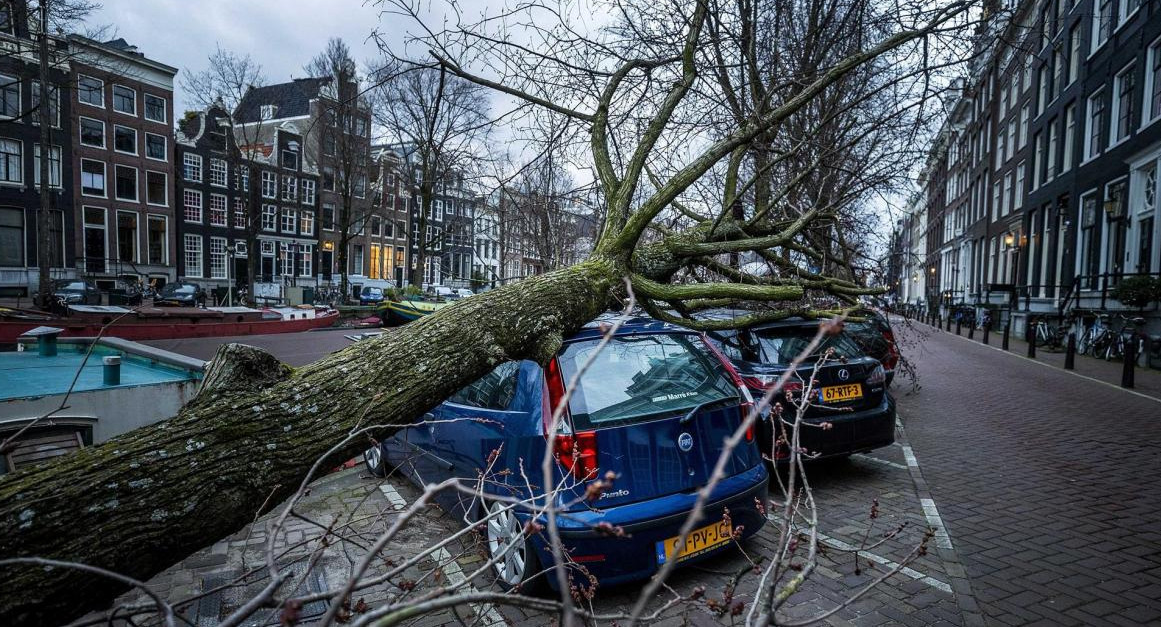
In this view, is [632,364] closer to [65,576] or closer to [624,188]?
[624,188]

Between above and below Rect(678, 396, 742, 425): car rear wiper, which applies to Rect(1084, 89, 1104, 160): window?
above

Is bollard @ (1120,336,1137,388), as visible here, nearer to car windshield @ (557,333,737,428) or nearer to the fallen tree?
the fallen tree

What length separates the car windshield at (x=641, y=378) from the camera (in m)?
3.40

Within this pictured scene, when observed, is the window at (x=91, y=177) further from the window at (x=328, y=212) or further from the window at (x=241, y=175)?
the window at (x=328, y=212)

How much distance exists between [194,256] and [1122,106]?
48.1m

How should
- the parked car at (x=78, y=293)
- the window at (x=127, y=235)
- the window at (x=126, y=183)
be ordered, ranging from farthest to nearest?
the window at (x=127, y=235), the window at (x=126, y=183), the parked car at (x=78, y=293)

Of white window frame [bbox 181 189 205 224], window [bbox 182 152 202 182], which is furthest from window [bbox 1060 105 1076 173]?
window [bbox 182 152 202 182]

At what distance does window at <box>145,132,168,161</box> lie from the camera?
1437 inches

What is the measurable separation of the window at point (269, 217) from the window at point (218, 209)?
2830mm

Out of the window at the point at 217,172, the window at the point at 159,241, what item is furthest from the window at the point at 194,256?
the window at the point at 217,172

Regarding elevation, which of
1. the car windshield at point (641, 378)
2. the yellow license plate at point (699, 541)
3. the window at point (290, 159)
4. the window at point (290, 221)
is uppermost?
the window at point (290, 159)

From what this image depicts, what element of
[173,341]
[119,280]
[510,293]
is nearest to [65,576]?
[510,293]

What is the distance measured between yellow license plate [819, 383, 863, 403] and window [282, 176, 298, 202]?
46.3 metres

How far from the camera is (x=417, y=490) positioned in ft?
17.6
